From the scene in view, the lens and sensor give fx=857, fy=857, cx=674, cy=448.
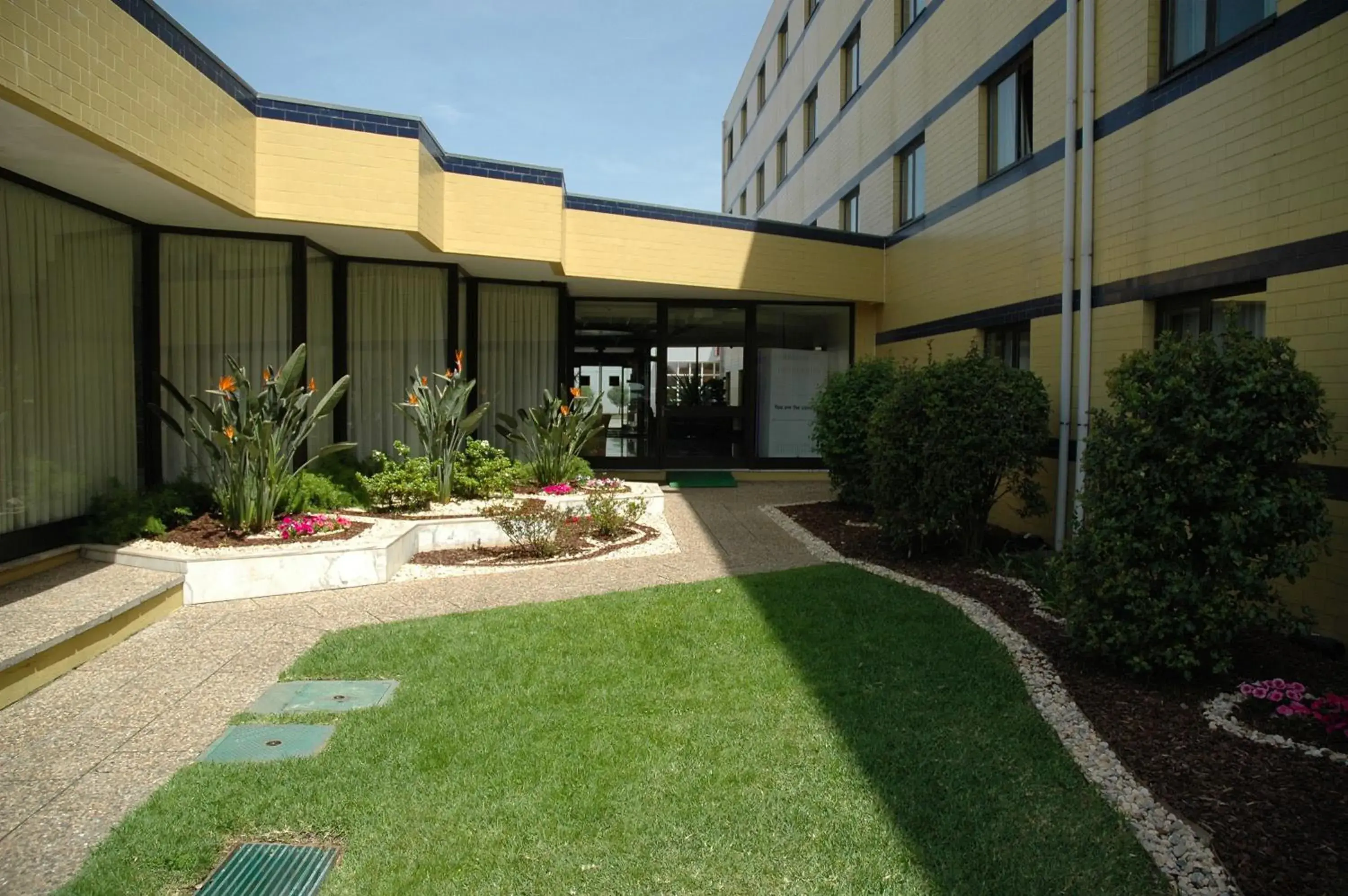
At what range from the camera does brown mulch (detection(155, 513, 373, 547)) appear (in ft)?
23.1

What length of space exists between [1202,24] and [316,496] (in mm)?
8955

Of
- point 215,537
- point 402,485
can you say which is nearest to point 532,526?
point 402,485

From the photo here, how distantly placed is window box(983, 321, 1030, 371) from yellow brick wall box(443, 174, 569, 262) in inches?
214

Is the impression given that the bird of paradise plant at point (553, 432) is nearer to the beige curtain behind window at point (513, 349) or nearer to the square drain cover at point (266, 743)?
the beige curtain behind window at point (513, 349)

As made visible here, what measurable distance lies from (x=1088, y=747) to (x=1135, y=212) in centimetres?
559

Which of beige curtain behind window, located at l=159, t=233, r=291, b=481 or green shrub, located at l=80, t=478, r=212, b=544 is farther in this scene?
beige curtain behind window, located at l=159, t=233, r=291, b=481

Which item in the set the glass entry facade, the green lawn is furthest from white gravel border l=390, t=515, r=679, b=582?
the glass entry facade

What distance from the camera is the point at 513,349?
1256 cm

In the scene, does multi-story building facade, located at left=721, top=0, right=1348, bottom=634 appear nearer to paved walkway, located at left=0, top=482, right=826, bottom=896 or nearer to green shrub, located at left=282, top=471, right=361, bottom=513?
paved walkway, located at left=0, top=482, right=826, bottom=896

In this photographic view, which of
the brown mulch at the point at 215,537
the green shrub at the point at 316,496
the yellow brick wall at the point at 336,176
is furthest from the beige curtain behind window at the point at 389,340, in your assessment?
the brown mulch at the point at 215,537

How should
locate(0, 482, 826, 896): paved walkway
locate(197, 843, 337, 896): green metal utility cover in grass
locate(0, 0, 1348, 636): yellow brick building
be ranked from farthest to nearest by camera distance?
locate(0, 0, 1348, 636): yellow brick building < locate(0, 482, 826, 896): paved walkway < locate(197, 843, 337, 896): green metal utility cover in grass

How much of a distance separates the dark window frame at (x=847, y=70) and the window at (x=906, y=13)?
2.67 meters

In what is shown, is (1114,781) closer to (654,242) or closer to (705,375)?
(654,242)

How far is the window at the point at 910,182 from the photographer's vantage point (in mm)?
13125
